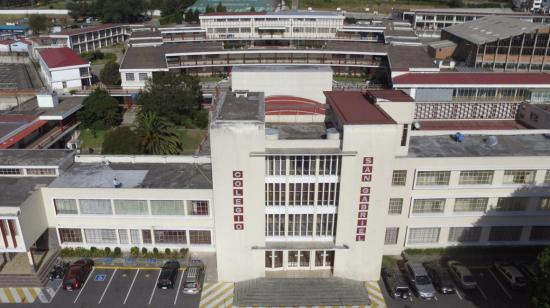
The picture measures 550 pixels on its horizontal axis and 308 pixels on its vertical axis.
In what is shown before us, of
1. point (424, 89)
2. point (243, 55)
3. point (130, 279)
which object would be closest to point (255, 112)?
point (130, 279)

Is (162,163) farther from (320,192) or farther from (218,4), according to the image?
(218,4)

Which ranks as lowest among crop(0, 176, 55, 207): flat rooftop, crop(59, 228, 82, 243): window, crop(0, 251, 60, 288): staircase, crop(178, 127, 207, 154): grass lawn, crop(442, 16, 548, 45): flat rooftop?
crop(0, 251, 60, 288): staircase

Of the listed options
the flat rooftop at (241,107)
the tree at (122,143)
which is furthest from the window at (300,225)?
the tree at (122,143)

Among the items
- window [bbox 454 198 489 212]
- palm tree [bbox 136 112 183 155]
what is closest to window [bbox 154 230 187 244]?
palm tree [bbox 136 112 183 155]

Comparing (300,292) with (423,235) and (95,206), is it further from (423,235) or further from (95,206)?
(95,206)

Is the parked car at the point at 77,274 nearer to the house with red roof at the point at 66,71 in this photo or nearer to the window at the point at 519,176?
the window at the point at 519,176

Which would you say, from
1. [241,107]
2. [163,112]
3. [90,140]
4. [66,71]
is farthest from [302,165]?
[66,71]

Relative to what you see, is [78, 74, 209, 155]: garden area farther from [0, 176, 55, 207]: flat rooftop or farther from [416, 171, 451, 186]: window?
[416, 171, 451, 186]: window
